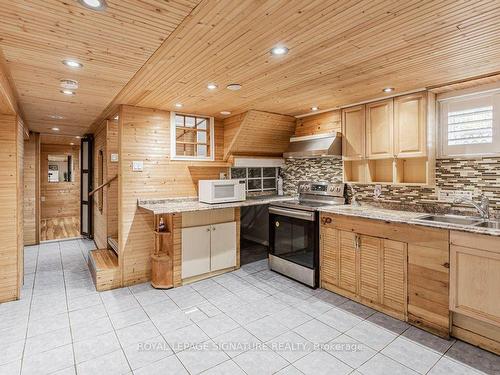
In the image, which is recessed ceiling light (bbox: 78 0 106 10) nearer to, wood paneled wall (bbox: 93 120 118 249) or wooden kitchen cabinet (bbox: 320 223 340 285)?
wooden kitchen cabinet (bbox: 320 223 340 285)

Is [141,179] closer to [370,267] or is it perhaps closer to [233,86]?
[233,86]

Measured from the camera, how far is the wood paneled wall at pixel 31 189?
5500 millimetres

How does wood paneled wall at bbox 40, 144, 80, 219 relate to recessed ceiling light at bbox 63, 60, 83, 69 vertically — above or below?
below

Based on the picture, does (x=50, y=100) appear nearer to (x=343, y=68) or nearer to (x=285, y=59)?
(x=285, y=59)

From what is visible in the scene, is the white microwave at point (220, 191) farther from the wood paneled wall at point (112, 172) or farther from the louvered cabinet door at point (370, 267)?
the louvered cabinet door at point (370, 267)

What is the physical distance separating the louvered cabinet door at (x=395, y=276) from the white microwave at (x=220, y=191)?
2014 mm

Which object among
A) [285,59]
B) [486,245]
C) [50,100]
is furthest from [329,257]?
[50,100]

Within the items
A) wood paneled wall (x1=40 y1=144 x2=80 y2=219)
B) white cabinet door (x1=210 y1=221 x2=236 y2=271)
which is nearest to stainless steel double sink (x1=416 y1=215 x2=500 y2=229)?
white cabinet door (x1=210 y1=221 x2=236 y2=271)

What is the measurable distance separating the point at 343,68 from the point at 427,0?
0.97 metres

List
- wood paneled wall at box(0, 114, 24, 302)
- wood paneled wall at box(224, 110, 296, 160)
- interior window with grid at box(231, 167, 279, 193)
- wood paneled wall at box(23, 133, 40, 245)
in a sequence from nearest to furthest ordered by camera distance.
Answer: wood paneled wall at box(0, 114, 24, 302), wood paneled wall at box(224, 110, 296, 160), interior window with grid at box(231, 167, 279, 193), wood paneled wall at box(23, 133, 40, 245)

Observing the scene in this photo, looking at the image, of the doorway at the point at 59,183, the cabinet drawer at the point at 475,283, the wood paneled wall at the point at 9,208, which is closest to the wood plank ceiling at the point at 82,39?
the wood paneled wall at the point at 9,208

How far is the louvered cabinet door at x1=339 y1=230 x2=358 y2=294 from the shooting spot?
10.2 feet

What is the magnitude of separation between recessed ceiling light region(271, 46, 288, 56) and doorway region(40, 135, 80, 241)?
7.54m

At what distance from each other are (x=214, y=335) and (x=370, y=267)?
169 centimetres
